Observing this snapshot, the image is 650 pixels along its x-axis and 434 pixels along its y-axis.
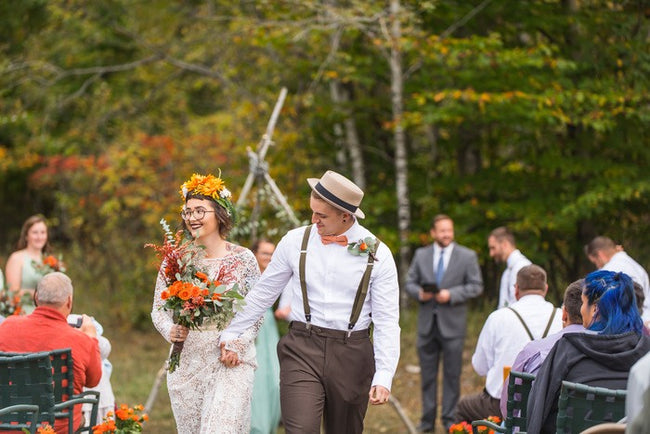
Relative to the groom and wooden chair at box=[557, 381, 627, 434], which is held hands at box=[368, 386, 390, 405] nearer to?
the groom

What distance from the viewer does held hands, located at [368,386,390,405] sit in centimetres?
513

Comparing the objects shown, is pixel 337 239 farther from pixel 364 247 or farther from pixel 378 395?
pixel 378 395

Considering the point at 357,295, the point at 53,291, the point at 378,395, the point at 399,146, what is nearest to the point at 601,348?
the point at 378,395

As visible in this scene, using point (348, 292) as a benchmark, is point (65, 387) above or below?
below

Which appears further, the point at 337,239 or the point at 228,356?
the point at 228,356

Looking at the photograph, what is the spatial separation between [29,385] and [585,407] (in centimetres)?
310

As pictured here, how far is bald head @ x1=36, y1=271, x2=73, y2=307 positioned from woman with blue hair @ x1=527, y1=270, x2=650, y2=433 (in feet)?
9.50

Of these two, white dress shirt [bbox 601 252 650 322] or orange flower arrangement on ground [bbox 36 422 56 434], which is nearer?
orange flower arrangement on ground [bbox 36 422 56 434]

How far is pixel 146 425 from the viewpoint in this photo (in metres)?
9.85

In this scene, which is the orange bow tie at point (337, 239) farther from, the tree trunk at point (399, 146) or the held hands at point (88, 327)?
the tree trunk at point (399, 146)

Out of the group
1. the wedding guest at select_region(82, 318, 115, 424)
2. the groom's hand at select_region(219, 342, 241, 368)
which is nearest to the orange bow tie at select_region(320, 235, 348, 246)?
the groom's hand at select_region(219, 342, 241, 368)

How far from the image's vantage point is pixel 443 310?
31.9 feet

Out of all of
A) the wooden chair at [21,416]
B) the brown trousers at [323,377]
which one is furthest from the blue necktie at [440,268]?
the wooden chair at [21,416]

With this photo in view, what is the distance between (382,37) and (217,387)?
8.29 m
